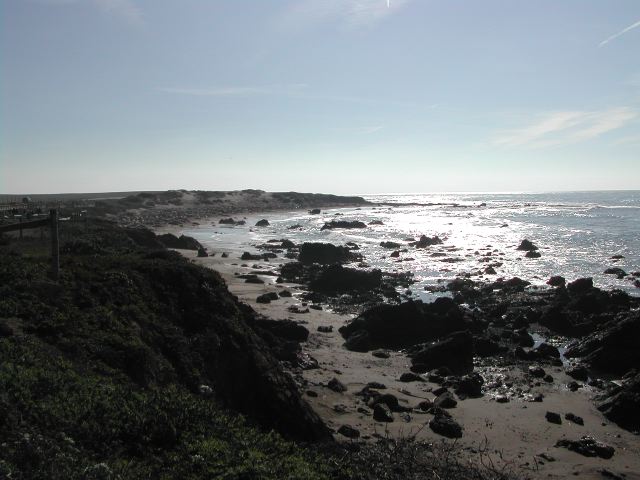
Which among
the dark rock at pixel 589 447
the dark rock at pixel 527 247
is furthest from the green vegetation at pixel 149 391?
the dark rock at pixel 527 247

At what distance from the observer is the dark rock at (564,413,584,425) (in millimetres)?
15616

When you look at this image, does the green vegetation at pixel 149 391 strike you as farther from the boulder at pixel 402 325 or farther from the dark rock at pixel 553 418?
the boulder at pixel 402 325

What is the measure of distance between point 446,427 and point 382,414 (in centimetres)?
182

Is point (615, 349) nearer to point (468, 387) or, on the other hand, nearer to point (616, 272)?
point (468, 387)

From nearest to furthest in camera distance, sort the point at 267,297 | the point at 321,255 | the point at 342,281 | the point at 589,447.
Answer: the point at 589,447
the point at 267,297
the point at 342,281
the point at 321,255

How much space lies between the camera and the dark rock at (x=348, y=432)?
1340 centimetres

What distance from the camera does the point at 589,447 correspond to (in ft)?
45.2

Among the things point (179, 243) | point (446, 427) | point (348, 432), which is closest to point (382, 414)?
point (446, 427)

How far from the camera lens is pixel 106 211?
286ft

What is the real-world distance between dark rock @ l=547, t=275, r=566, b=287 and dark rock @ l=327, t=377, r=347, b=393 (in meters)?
24.7

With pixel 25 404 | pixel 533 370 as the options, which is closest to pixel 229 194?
pixel 533 370

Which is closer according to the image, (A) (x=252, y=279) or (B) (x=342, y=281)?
(B) (x=342, y=281)

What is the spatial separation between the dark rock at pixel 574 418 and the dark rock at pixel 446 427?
12.4ft

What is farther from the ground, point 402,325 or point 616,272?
point 616,272
